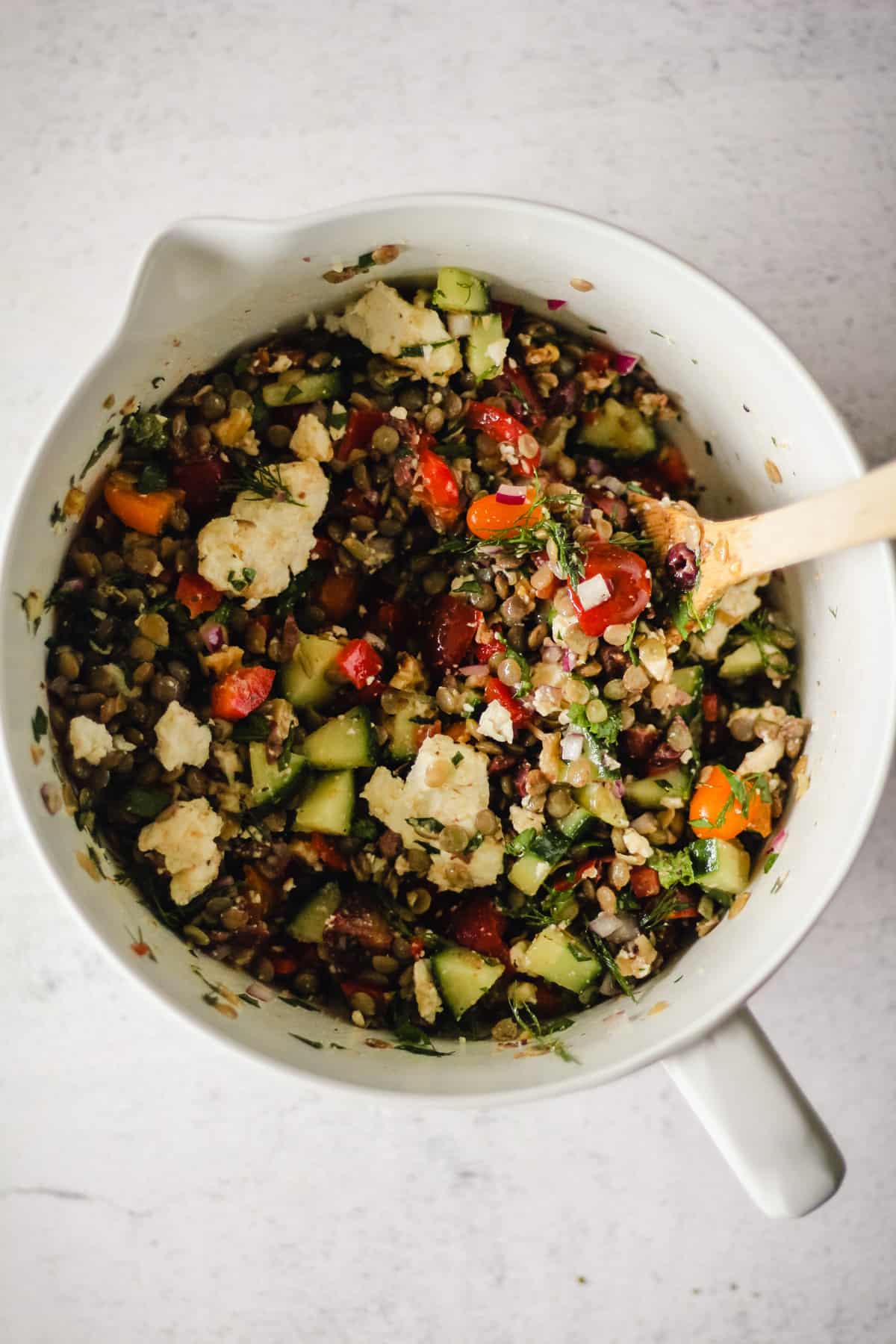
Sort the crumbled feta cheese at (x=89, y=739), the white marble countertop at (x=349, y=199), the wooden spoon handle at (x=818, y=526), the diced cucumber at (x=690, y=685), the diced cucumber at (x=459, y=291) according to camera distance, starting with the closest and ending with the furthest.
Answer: the wooden spoon handle at (x=818, y=526)
the crumbled feta cheese at (x=89, y=739)
the diced cucumber at (x=459, y=291)
the diced cucumber at (x=690, y=685)
the white marble countertop at (x=349, y=199)

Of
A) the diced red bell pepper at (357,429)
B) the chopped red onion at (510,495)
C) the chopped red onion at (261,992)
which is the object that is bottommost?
the chopped red onion at (261,992)

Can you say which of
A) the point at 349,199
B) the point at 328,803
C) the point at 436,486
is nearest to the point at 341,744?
the point at 328,803

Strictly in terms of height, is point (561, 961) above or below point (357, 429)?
below

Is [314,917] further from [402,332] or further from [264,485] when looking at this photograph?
[402,332]

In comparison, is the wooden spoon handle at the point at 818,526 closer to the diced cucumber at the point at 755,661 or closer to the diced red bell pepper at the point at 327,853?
the diced cucumber at the point at 755,661

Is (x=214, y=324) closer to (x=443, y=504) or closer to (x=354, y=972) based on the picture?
(x=443, y=504)

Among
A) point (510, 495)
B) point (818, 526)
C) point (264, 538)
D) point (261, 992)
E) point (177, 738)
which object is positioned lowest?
point (261, 992)

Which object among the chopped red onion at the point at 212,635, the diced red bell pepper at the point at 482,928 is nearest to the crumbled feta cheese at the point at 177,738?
the chopped red onion at the point at 212,635
